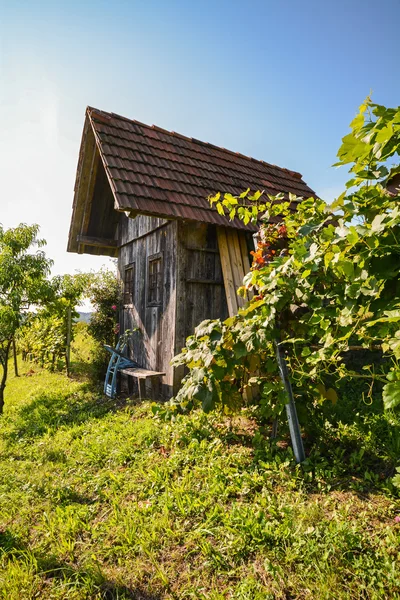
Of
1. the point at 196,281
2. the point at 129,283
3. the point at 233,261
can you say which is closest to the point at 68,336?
the point at 129,283

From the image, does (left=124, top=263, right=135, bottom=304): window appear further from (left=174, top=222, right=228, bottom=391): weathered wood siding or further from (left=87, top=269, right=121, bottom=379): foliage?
(left=174, top=222, right=228, bottom=391): weathered wood siding

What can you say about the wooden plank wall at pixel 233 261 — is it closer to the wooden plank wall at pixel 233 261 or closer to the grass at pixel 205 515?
the wooden plank wall at pixel 233 261

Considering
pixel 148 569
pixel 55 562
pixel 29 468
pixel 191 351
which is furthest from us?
pixel 29 468

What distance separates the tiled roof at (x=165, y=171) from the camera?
5.45m

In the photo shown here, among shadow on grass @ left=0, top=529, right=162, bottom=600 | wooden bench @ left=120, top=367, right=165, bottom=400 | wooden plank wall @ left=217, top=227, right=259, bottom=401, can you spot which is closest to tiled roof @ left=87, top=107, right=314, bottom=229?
wooden plank wall @ left=217, top=227, right=259, bottom=401

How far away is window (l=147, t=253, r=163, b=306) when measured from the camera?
6.44 metres

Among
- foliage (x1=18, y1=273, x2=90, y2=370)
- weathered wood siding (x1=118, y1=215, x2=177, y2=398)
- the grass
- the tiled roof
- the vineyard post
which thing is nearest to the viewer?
the grass

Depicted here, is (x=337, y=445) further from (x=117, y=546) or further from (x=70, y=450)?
(x=70, y=450)

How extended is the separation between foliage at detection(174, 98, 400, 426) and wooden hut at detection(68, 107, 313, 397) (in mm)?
2383

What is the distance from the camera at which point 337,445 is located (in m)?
3.42

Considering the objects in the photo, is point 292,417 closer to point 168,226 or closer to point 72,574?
point 72,574

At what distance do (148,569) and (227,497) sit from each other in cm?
83

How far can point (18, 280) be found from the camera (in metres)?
6.91

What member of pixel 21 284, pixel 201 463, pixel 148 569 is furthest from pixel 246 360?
pixel 21 284
